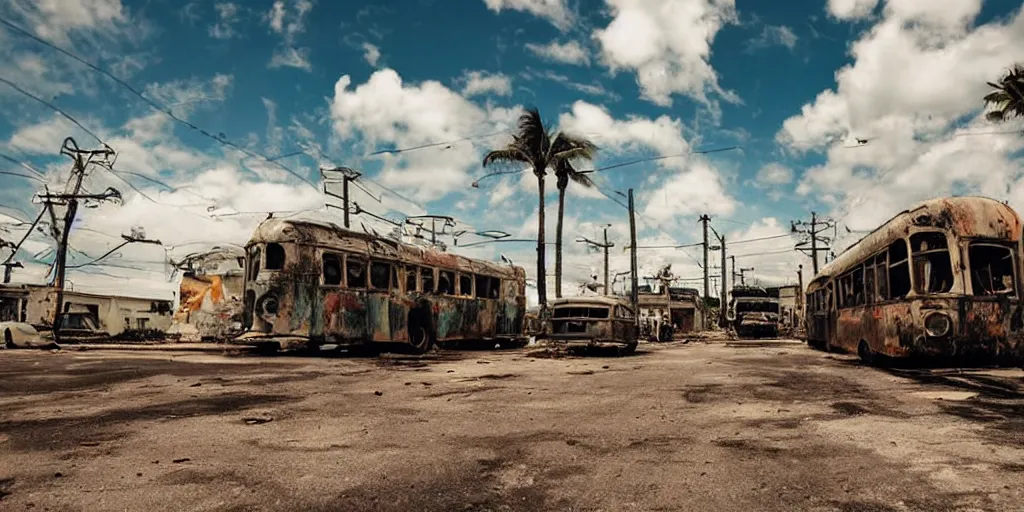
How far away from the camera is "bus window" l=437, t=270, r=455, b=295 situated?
18.8 metres

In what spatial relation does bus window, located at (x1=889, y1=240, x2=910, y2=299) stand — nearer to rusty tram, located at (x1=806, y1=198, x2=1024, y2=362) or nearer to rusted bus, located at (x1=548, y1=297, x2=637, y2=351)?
rusty tram, located at (x1=806, y1=198, x2=1024, y2=362)

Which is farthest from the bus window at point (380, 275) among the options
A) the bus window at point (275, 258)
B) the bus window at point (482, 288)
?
the bus window at point (482, 288)

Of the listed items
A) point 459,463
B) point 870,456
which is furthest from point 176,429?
point 870,456

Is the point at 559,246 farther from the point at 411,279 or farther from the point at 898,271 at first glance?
the point at 898,271

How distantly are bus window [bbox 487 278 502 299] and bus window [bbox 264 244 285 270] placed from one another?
27.6 ft

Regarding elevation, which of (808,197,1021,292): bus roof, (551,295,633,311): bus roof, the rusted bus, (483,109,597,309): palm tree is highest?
(483,109,597,309): palm tree

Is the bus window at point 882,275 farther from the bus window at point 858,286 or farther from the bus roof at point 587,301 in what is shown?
the bus roof at point 587,301

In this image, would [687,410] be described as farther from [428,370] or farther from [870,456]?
[428,370]

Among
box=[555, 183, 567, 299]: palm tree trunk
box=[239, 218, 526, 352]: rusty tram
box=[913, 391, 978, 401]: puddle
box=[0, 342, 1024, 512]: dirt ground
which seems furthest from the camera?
box=[555, 183, 567, 299]: palm tree trunk

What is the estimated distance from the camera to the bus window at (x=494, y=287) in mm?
21578

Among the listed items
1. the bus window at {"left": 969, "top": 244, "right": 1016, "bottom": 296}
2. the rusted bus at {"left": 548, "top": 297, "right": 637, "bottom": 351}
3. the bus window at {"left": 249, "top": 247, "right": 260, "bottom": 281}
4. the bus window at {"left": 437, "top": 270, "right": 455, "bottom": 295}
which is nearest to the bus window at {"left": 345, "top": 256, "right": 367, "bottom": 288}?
the bus window at {"left": 249, "top": 247, "right": 260, "bottom": 281}

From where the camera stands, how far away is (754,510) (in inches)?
128

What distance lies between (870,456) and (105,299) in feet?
121

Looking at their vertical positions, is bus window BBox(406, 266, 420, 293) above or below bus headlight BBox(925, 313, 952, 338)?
above
